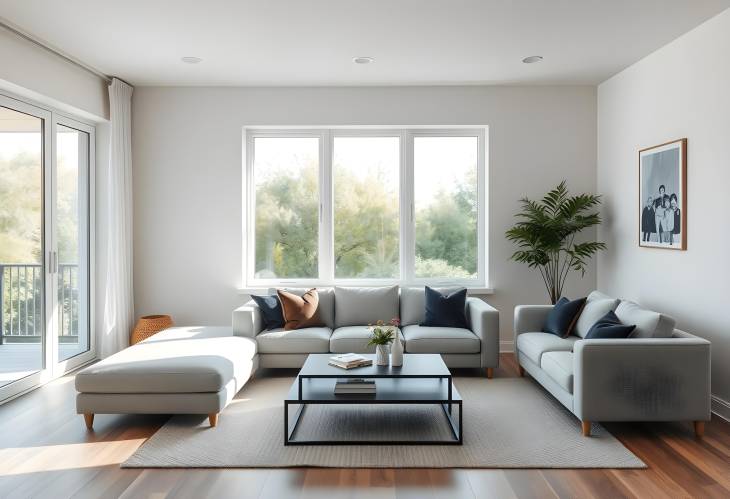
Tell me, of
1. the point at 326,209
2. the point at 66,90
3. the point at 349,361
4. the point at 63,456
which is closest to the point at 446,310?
the point at 349,361

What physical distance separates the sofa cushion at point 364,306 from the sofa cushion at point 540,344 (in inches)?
50.7

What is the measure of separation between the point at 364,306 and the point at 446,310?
807 millimetres

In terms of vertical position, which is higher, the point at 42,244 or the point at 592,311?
the point at 42,244

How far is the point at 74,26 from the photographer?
4.11 metres

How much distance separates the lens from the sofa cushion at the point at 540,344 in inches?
169

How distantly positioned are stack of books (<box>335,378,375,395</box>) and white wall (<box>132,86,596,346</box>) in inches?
102

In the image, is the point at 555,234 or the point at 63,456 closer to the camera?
the point at 63,456

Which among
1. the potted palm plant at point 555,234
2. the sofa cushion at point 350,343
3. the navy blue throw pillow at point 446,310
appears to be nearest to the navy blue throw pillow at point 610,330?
the navy blue throw pillow at point 446,310

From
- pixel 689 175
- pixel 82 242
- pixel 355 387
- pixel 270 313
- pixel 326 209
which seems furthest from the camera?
pixel 326 209

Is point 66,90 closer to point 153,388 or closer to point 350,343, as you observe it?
point 153,388

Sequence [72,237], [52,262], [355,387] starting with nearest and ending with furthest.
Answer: [355,387]
[52,262]
[72,237]

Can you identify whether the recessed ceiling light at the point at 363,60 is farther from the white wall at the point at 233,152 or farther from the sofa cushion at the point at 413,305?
the sofa cushion at the point at 413,305

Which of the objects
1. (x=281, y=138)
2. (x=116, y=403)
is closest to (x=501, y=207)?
(x=281, y=138)

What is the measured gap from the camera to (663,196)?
4578mm
